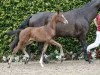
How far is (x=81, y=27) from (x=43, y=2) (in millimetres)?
1907

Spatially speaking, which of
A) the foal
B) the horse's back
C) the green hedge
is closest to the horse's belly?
the horse's back

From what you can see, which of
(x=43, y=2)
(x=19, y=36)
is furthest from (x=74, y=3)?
(x=19, y=36)

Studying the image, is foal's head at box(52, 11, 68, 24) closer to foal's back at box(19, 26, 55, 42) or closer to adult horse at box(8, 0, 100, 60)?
foal's back at box(19, 26, 55, 42)

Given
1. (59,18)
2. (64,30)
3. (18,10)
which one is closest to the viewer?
(59,18)

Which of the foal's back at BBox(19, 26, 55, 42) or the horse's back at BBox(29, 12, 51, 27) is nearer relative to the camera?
the foal's back at BBox(19, 26, 55, 42)

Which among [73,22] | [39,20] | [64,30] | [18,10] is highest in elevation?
[18,10]

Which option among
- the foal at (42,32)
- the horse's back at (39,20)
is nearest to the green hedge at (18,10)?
the horse's back at (39,20)

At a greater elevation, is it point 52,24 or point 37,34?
point 52,24

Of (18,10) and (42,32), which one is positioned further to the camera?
(18,10)

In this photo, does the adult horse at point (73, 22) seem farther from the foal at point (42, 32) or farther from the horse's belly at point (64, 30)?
the foal at point (42, 32)

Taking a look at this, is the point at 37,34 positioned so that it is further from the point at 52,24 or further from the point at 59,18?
the point at 59,18

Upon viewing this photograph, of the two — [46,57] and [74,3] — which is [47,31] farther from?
[74,3]

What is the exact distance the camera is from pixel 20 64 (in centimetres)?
1252

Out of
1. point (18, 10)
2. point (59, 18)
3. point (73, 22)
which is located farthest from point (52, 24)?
point (18, 10)
